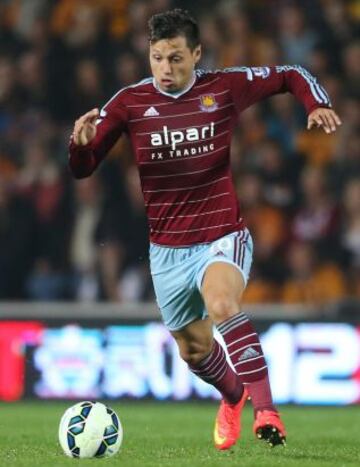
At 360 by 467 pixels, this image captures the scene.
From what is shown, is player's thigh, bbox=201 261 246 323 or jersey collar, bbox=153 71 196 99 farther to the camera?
jersey collar, bbox=153 71 196 99

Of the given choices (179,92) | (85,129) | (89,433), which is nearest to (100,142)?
(85,129)

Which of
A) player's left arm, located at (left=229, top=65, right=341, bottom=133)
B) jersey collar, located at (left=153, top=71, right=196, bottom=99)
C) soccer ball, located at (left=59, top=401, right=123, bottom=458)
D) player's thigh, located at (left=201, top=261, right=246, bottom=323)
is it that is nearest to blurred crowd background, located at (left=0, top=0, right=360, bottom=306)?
player's left arm, located at (left=229, top=65, right=341, bottom=133)

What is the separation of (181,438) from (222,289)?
183 cm

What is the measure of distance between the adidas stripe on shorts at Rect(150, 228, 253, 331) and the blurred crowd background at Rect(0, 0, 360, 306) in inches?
181

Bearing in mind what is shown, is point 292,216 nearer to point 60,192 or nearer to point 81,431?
point 60,192

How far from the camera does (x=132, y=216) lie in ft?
41.7

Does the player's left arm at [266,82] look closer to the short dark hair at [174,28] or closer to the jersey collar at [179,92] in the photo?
the jersey collar at [179,92]

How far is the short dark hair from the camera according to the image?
699 centimetres

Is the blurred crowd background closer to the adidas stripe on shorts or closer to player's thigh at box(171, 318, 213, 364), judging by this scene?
player's thigh at box(171, 318, 213, 364)

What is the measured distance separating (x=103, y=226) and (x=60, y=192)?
60cm

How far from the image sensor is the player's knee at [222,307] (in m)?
6.66

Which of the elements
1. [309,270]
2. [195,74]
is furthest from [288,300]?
[195,74]

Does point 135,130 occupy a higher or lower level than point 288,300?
higher

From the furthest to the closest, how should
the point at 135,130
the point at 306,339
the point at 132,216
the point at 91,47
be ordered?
the point at 91,47 < the point at 132,216 < the point at 306,339 < the point at 135,130
